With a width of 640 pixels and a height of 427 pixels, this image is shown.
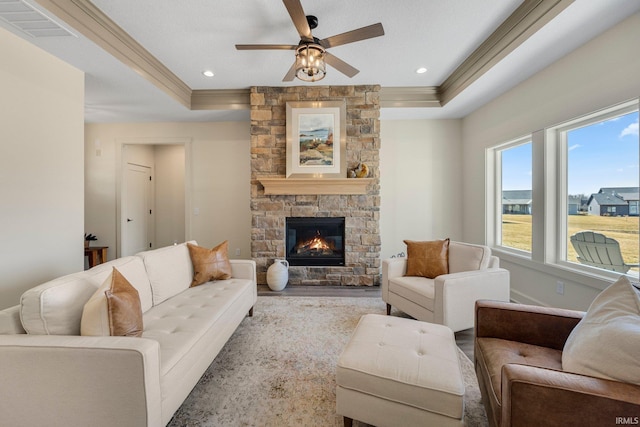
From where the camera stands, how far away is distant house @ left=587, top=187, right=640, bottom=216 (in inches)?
82.5

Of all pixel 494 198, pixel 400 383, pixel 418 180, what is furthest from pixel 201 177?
pixel 494 198

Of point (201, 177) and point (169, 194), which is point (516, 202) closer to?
point (201, 177)

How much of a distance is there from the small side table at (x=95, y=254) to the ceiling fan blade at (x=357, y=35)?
4523 millimetres

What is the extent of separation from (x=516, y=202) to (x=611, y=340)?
302 cm

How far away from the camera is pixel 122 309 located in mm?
1257

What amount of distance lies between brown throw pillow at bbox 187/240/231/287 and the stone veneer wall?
123cm

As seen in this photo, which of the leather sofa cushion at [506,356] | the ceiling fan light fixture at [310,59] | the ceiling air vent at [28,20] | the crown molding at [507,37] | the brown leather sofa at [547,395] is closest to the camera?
the brown leather sofa at [547,395]

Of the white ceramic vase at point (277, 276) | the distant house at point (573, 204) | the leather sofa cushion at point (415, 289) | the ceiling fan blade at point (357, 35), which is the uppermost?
the ceiling fan blade at point (357, 35)

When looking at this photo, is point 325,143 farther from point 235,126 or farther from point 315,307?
point 315,307

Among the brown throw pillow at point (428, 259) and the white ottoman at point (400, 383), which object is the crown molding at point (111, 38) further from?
the brown throw pillow at point (428, 259)

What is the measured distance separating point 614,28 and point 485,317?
8.52 ft

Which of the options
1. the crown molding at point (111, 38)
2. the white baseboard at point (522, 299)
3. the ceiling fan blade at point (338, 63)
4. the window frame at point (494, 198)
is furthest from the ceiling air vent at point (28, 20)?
the white baseboard at point (522, 299)

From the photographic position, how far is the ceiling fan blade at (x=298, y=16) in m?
1.72

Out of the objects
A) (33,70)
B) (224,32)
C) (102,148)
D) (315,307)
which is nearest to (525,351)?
(315,307)
